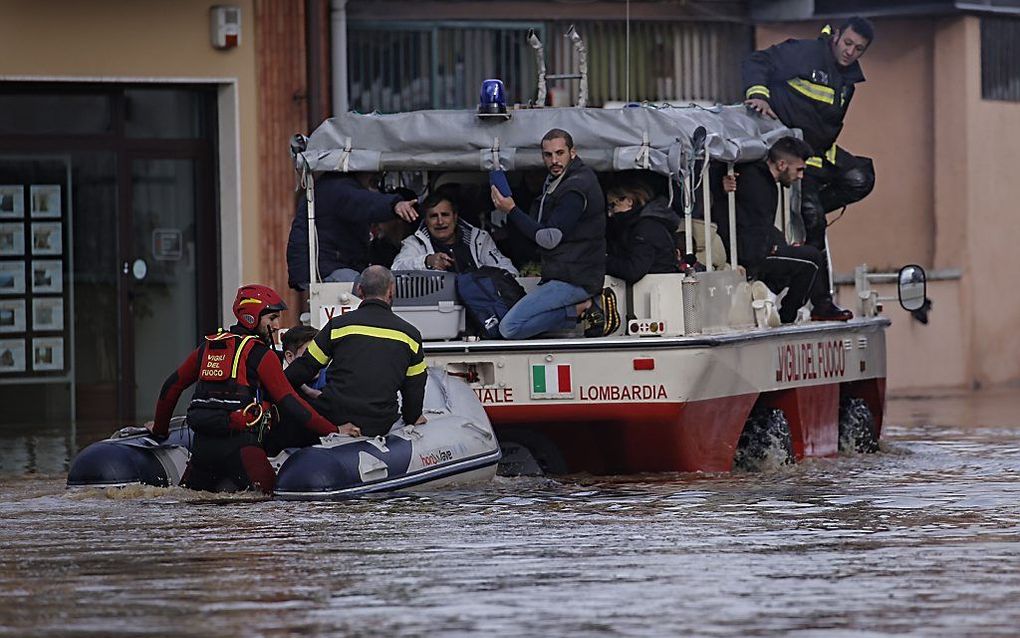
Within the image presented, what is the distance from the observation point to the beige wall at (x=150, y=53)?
20.0 m

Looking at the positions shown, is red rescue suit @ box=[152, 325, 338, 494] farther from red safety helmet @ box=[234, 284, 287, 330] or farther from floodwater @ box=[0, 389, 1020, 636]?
floodwater @ box=[0, 389, 1020, 636]

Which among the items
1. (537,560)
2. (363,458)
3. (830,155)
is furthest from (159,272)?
(537,560)

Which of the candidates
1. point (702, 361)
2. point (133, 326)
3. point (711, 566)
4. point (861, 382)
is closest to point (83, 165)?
point (133, 326)

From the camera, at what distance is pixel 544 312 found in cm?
1380

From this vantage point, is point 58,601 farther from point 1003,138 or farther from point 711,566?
point 1003,138

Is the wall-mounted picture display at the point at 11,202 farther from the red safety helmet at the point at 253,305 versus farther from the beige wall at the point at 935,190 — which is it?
the red safety helmet at the point at 253,305

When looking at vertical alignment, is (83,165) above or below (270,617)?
above

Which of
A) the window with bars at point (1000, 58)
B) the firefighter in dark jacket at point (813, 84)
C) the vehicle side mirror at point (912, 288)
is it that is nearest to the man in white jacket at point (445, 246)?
the firefighter in dark jacket at point (813, 84)

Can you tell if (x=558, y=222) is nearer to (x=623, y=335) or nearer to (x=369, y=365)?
(x=623, y=335)

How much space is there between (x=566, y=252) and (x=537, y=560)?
14.1 ft

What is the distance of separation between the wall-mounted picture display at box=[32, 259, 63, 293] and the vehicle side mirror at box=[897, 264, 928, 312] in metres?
7.65

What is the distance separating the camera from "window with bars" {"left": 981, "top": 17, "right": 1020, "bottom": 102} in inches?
977

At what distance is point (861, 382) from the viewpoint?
17047 millimetres

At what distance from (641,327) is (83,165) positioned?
26.6ft
